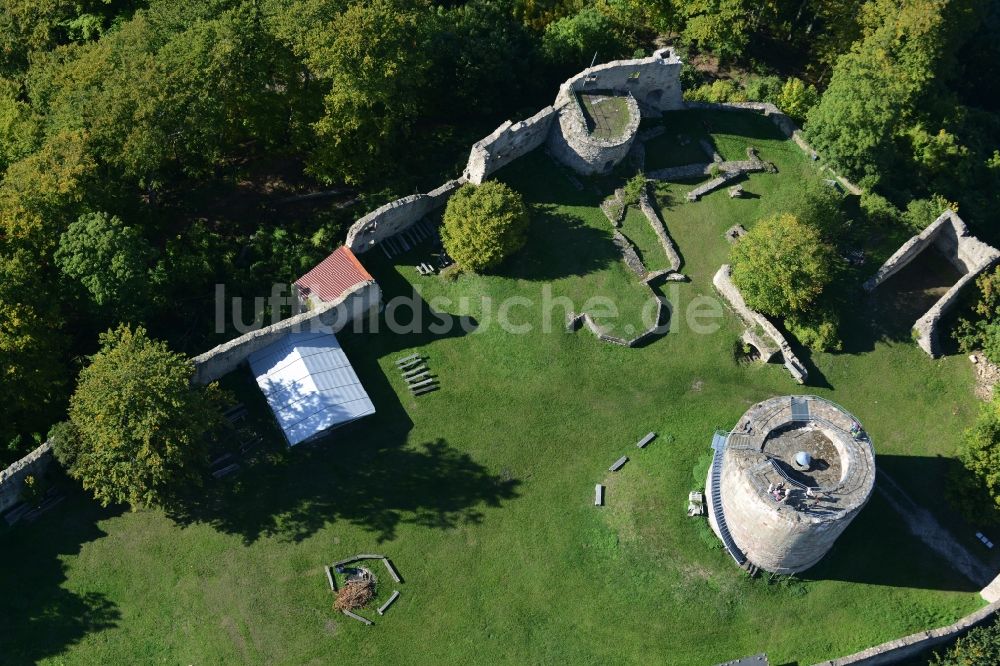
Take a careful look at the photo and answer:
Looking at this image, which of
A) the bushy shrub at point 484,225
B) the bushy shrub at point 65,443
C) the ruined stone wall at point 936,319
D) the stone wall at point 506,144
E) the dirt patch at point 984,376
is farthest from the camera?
the stone wall at point 506,144

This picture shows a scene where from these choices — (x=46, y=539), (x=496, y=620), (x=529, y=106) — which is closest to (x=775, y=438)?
(x=496, y=620)

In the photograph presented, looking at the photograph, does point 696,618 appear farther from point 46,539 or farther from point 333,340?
point 46,539

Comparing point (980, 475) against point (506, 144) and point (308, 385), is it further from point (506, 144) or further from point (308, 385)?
point (308, 385)

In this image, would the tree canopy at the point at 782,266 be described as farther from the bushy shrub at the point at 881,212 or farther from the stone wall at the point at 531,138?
the stone wall at the point at 531,138

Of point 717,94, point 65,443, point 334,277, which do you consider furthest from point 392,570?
point 717,94

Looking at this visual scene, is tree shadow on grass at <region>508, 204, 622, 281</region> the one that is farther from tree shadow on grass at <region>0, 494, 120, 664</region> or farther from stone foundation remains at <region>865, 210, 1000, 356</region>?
tree shadow on grass at <region>0, 494, 120, 664</region>

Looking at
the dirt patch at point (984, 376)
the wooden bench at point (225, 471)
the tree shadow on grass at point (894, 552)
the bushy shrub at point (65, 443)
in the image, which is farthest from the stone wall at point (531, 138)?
the tree shadow on grass at point (894, 552)
